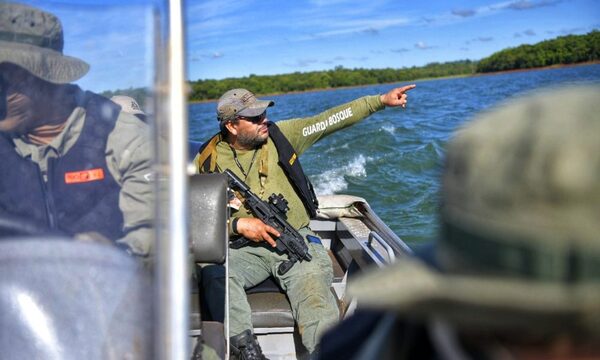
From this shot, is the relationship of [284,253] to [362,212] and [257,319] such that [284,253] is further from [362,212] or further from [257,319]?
[362,212]

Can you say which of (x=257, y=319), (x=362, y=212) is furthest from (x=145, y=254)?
(x=362, y=212)

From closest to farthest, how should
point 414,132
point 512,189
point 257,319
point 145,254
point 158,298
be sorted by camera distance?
point 512,189, point 158,298, point 145,254, point 257,319, point 414,132

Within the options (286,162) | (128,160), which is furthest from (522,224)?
(286,162)

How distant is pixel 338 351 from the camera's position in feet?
4.37

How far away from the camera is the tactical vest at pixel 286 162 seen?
3902 mm

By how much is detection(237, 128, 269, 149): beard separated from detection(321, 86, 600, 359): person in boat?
9.93 ft

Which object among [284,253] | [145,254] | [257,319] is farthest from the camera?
[284,253]

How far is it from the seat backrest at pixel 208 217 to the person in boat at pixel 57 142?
93cm

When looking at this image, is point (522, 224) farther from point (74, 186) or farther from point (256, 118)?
point (256, 118)

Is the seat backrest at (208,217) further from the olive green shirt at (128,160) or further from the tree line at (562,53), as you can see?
the tree line at (562,53)

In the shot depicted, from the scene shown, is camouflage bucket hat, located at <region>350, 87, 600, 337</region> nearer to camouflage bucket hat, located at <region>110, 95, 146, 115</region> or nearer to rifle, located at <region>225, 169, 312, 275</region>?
camouflage bucket hat, located at <region>110, 95, 146, 115</region>

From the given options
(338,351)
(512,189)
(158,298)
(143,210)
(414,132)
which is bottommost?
(414,132)

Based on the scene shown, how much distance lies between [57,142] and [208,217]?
1.08 metres

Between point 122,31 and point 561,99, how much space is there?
44.7 inches
